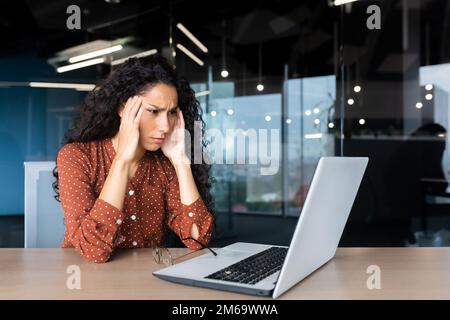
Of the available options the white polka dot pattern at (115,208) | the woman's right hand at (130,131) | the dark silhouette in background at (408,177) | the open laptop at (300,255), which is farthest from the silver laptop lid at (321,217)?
the dark silhouette in background at (408,177)

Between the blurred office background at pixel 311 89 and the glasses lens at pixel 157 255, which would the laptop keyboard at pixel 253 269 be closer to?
the glasses lens at pixel 157 255

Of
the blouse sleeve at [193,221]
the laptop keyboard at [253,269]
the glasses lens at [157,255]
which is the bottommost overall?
the glasses lens at [157,255]

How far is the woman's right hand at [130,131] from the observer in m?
1.36

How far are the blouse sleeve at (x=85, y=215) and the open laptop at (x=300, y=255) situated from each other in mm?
233

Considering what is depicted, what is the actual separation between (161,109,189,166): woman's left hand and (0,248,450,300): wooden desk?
38cm

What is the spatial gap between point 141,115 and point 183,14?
130 inches

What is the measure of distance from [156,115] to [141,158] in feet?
0.62

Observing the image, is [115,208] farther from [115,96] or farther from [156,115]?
[115,96]

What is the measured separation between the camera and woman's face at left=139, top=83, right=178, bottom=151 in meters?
1.52

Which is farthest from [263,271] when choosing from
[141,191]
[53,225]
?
[53,225]

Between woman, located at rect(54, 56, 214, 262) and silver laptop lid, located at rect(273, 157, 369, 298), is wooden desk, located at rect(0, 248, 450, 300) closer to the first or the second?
silver laptop lid, located at rect(273, 157, 369, 298)

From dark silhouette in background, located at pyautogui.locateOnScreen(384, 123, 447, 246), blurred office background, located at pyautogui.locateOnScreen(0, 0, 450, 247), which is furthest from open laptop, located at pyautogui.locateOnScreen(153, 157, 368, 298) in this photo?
dark silhouette in background, located at pyautogui.locateOnScreen(384, 123, 447, 246)

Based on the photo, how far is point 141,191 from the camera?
1.58 m

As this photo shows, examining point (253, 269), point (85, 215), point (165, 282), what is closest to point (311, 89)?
point (85, 215)
